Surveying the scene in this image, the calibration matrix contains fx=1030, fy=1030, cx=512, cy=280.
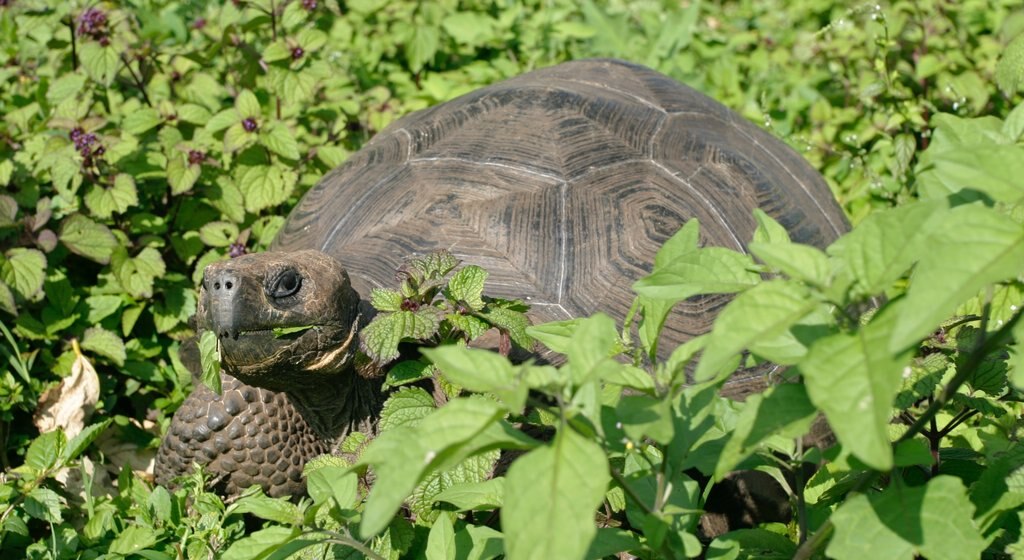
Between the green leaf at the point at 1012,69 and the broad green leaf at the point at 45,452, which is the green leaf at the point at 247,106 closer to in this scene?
the broad green leaf at the point at 45,452

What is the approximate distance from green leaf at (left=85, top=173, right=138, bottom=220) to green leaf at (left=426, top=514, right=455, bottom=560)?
1986 millimetres

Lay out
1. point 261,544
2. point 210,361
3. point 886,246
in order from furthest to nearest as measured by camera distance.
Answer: point 210,361, point 261,544, point 886,246

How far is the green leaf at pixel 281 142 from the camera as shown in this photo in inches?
135

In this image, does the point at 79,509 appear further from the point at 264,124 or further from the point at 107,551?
the point at 264,124

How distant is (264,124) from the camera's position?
139 inches

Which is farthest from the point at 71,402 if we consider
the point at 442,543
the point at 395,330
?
the point at 442,543

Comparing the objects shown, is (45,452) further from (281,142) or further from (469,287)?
(281,142)

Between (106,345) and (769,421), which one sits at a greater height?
(769,421)

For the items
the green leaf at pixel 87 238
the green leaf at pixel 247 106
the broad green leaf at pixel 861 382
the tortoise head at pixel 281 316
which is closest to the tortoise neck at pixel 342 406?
the tortoise head at pixel 281 316

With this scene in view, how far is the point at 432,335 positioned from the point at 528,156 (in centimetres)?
86

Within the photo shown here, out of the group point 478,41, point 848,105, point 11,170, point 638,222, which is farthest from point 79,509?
point 848,105

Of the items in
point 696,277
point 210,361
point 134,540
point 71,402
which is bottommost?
point 71,402

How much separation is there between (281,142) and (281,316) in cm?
126

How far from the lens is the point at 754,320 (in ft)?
3.71
